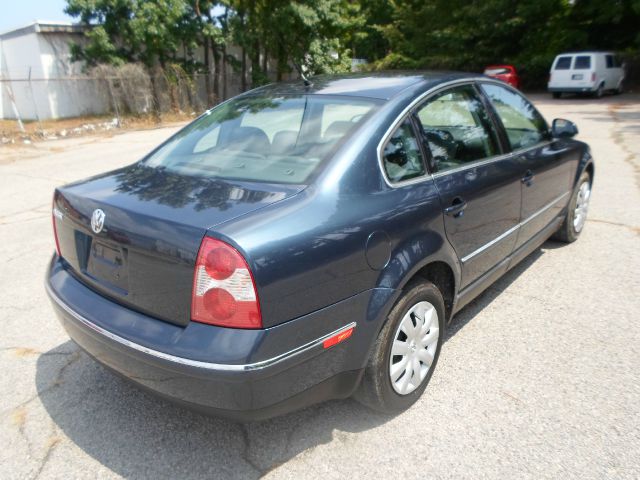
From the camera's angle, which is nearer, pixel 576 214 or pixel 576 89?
pixel 576 214

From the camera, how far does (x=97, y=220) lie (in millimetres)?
2359

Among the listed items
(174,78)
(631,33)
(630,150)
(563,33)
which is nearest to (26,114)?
(174,78)

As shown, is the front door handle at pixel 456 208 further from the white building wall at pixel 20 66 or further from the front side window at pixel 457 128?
the white building wall at pixel 20 66

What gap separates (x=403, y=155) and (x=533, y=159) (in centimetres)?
158

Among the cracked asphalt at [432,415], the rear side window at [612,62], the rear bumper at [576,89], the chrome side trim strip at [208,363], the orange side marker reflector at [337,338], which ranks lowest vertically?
the rear bumper at [576,89]

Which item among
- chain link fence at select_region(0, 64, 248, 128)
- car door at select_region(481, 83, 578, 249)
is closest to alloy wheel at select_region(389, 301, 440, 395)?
car door at select_region(481, 83, 578, 249)

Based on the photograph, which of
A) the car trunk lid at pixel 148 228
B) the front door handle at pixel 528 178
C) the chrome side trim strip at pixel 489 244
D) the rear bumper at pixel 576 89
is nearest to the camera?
the car trunk lid at pixel 148 228

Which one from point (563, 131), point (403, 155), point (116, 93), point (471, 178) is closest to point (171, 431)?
point (403, 155)

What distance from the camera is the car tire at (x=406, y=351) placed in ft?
7.95

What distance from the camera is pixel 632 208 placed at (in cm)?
612

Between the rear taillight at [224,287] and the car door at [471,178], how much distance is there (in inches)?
50.3

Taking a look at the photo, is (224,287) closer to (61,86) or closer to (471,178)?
(471,178)

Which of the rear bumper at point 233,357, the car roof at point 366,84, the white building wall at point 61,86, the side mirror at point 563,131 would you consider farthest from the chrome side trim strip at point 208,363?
the white building wall at point 61,86

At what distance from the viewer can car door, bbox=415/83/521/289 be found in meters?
2.84
